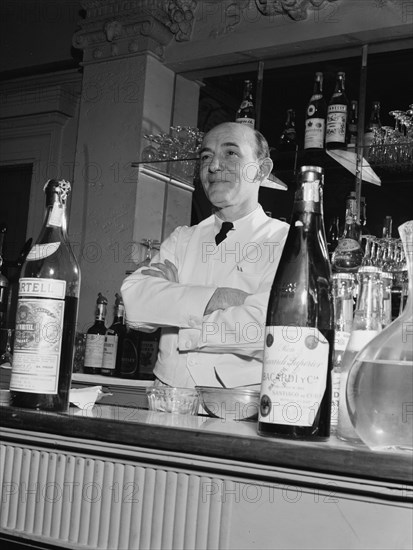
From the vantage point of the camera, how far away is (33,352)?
82 cm

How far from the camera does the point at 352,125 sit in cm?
308

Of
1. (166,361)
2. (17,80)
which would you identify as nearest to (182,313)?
(166,361)

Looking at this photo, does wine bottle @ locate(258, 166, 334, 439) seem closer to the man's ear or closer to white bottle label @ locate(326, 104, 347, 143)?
the man's ear

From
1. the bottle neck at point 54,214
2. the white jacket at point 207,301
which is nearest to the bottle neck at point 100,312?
the white jacket at point 207,301

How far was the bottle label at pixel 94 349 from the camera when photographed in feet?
10.2

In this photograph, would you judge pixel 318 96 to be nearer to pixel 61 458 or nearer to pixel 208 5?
pixel 208 5

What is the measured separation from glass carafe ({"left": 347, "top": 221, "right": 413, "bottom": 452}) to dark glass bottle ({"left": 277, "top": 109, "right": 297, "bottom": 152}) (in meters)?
2.44

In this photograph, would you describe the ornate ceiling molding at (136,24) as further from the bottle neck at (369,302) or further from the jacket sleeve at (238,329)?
the bottle neck at (369,302)

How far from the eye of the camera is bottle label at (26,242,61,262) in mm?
920

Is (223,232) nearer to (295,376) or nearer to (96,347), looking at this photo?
(96,347)

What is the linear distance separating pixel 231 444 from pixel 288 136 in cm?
265

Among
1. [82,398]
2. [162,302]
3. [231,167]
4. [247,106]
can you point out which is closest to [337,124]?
[247,106]

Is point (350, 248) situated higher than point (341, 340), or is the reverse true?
point (350, 248)

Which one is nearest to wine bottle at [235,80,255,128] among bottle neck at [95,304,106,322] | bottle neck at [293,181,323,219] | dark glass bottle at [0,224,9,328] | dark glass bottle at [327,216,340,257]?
dark glass bottle at [327,216,340,257]
